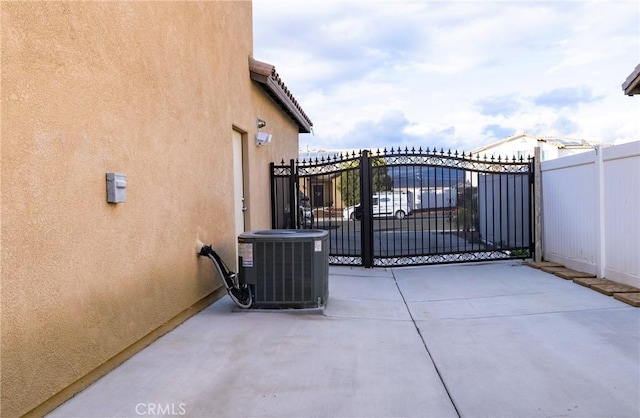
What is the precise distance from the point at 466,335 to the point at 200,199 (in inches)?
135

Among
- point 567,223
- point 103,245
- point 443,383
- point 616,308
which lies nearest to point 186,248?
point 103,245

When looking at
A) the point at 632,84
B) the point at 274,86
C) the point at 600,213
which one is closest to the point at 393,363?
the point at 600,213

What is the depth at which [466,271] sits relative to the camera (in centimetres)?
932

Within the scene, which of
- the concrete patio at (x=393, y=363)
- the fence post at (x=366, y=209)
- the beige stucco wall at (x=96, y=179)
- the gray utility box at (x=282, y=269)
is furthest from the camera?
the fence post at (x=366, y=209)

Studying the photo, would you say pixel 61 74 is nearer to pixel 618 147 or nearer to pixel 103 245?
pixel 103 245

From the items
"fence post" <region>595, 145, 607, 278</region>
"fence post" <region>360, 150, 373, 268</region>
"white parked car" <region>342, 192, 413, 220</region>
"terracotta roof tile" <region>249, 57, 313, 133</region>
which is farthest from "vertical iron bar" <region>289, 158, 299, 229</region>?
"fence post" <region>595, 145, 607, 278</region>

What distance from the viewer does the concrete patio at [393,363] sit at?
3.39m

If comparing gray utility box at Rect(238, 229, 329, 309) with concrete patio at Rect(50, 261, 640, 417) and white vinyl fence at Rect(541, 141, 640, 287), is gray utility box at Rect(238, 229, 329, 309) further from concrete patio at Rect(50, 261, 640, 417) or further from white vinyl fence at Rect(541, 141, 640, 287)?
white vinyl fence at Rect(541, 141, 640, 287)

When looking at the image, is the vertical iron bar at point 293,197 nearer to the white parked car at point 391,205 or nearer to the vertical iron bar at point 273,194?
the vertical iron bar at point 273,194

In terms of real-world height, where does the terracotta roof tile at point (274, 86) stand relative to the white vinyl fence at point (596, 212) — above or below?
above

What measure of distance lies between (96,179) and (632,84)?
343 inches

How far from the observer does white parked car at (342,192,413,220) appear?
1045cm

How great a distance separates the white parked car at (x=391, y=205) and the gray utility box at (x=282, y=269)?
4.34 meters

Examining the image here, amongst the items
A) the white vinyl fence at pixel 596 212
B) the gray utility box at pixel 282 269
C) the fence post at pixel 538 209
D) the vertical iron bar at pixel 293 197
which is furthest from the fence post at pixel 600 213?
the vertical iron bar at pixel 293 197
